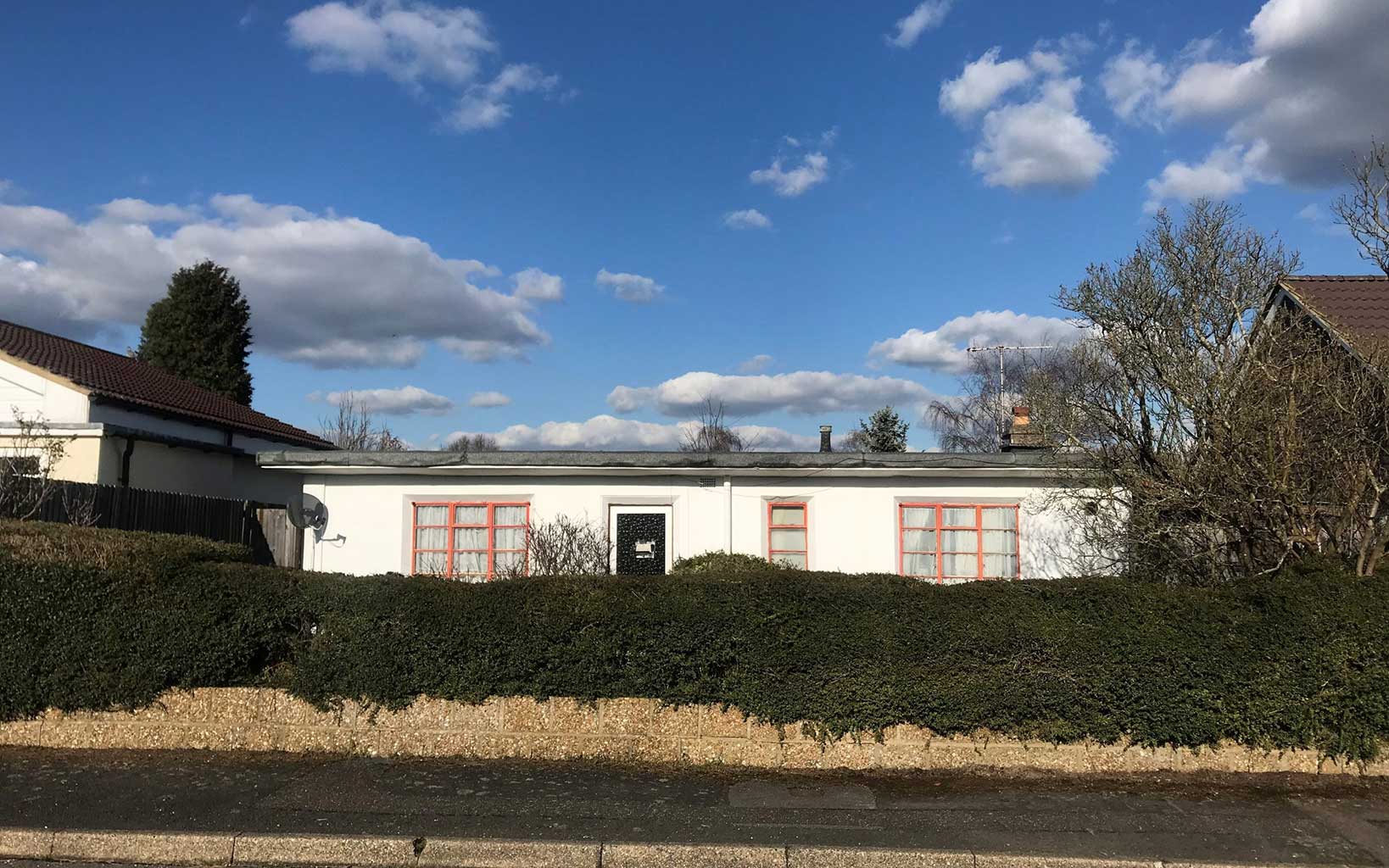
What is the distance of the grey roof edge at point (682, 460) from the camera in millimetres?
11648

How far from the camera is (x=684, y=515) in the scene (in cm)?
1220

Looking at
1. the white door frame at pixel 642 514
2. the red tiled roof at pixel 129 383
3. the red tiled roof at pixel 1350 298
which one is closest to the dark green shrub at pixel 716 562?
the white door frame at pixel 642 514

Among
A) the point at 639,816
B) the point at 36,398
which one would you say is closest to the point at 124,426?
the point at 36,398

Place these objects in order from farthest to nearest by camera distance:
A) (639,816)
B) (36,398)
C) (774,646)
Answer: (36,398), (774,646), (639,816)

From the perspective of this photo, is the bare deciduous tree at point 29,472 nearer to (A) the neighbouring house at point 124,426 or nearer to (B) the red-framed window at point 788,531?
(A) the neighbouring house at point 124,426

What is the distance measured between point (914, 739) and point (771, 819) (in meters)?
1.68

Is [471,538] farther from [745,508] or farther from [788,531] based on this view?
[788,531]

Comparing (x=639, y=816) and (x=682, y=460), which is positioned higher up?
(x=682, y=460)

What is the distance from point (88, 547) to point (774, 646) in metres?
5.70

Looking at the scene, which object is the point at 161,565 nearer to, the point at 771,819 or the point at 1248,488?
the point at 771,819

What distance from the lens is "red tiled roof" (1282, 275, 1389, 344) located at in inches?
439

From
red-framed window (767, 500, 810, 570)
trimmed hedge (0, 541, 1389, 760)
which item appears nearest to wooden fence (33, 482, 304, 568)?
trimmed hedge (0, 541, 1389, 760)

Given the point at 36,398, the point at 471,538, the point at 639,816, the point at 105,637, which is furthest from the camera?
the point at 36,398

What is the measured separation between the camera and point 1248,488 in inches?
307
